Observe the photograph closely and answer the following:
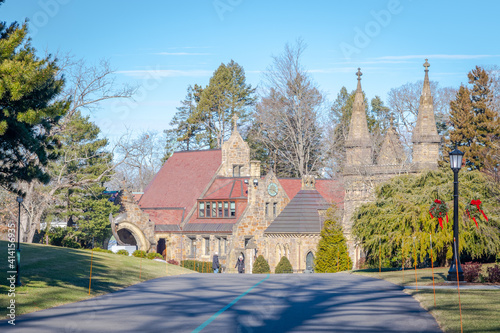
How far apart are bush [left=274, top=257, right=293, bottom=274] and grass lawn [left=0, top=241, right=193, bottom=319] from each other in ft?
62.2

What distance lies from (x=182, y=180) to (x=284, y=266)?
59.7 feet

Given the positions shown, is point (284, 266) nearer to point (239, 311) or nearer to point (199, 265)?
point (199, 265)

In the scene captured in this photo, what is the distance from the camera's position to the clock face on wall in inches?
2153

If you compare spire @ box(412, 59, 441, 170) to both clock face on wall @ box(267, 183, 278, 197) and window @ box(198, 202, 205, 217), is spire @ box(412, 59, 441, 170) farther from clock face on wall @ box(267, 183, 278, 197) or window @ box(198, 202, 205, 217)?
window @ box(198, 202, 205, 217)

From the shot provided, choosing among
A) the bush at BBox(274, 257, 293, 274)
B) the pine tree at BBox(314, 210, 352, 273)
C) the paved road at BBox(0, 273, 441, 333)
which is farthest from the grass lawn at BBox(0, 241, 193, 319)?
the bush at BBox(274, 257, 293, 274)

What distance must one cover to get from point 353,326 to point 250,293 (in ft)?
20.4

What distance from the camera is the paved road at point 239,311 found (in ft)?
40.2

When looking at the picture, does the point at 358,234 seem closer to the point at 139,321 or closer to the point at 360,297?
the point at 360,297

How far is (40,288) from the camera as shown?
17609 millimetres

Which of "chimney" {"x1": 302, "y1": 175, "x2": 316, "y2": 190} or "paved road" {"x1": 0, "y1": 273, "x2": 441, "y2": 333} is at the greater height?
"chimney" {"x1": 302, "y1": 175, "x2": 316, "y2": 190}

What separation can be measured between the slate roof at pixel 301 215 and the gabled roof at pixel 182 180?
9.72 metres

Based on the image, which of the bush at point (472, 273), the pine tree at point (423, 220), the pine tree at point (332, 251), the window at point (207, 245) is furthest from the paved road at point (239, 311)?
the window at point (207, 245)

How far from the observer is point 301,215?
51094 millimetres

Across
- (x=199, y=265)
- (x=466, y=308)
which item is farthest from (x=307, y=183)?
(x=466, y=308)
